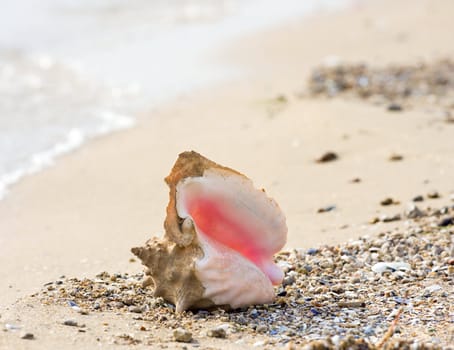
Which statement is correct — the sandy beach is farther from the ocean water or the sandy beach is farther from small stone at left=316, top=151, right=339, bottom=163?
the ocean water

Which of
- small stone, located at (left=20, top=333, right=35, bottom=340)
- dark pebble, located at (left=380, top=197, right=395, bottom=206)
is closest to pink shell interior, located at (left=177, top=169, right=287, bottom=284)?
small stone, located at (left=20, top=333, right=35, bottom=340)

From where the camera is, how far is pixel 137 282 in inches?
154

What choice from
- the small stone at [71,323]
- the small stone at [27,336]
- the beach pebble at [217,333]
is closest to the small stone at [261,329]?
the beach pebble at [217,333]

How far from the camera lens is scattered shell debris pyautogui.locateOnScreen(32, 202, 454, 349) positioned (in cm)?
324

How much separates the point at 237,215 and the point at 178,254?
0.29 m

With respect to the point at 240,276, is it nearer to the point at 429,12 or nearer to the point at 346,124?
the point at 346,124

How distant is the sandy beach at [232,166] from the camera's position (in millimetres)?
3564

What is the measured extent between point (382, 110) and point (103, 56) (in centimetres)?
370

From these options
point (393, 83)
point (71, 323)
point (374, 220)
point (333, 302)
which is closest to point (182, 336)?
point (71, 323)

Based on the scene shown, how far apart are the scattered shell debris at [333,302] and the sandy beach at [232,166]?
37 mm

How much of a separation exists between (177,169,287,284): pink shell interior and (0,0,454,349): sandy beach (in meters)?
0.38

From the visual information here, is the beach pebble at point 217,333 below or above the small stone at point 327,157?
below

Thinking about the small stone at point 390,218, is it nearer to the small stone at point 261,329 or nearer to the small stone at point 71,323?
the small stone at point 261,329

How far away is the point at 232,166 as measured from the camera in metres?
6.06
